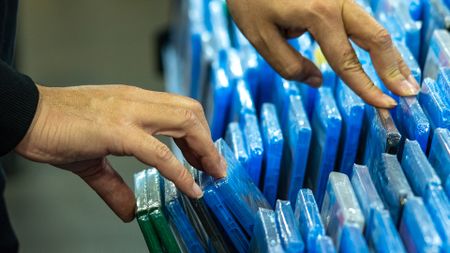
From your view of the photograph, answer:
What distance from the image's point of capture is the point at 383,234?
0.94m

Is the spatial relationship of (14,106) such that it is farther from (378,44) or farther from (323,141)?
(378,44)

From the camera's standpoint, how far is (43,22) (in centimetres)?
438

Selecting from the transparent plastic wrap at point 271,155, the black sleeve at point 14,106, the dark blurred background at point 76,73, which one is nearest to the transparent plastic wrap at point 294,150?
the transparent plastic wrap at point 271,155

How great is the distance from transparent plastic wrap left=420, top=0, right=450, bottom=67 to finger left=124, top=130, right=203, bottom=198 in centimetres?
66

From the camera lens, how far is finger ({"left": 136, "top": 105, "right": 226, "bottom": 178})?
3.50ft

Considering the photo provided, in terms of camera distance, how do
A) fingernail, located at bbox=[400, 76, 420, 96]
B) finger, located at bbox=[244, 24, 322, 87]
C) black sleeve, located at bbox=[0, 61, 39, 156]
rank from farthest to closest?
finger, located at bbox=[244, 24, 322, 87], fingernail, located at bbox=[400, 76, 420, 96], black sleeve, located at bbox=[0, 61, 39, 156]

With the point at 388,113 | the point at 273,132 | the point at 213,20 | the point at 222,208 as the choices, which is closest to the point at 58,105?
the point at 222,208

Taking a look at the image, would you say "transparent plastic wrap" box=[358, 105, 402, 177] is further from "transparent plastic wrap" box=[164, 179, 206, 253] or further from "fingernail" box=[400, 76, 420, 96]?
"transparent plastic wrap" box=[164, 179, 206, 253]

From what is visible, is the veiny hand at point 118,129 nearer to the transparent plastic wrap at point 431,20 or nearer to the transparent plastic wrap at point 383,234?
the transparent plastic wrap at point 383,234

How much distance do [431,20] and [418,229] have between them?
2.36 ft

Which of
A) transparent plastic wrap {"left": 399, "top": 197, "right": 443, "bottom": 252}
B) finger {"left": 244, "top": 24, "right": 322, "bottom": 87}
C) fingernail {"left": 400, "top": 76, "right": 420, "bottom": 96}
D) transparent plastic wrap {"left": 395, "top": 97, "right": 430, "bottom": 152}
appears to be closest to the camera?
transparent plastic wrap {"left": 399, "top": 197, "right": 443, "bottom": 252}

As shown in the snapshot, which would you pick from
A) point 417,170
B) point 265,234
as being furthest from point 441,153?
point 265,234

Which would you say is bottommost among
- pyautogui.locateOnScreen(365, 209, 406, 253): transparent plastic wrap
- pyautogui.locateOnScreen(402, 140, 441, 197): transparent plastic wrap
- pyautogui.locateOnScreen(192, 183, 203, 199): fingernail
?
pyautogui.locateOnScreen(192, 183, 203, 199): fingernail

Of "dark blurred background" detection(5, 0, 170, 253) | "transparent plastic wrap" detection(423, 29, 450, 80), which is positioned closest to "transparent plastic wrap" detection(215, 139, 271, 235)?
"transparent plastic wrap" detection(423, 29, 450, 80)
